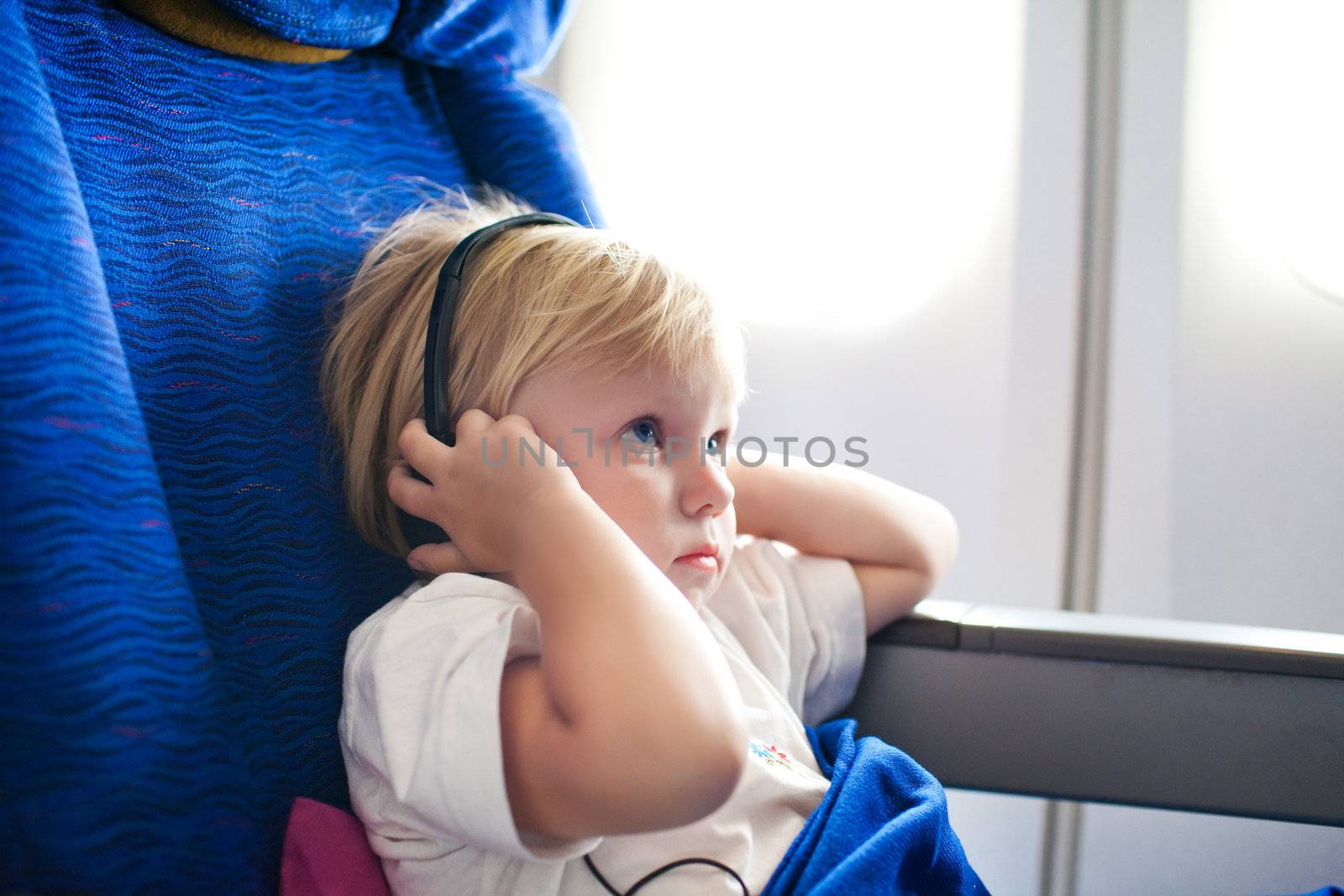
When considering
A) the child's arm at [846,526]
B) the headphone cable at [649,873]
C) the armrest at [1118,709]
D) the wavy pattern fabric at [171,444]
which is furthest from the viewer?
the child's arm at [846,526]

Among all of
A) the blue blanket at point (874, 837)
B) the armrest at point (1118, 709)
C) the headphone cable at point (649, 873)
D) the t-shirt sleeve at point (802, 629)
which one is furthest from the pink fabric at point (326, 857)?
the armrest at point (1118, 709)

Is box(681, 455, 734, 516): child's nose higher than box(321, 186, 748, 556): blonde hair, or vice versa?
box(321, 186, 748, 556): blonde hair

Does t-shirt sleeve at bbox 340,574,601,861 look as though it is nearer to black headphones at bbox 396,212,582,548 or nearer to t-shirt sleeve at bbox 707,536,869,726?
black headphones at bbox 396,212,582,548

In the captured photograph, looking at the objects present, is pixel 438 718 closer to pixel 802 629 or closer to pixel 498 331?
pixel 498 331

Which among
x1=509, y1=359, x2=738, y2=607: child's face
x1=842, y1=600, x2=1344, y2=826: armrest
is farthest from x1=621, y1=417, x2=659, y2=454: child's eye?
x1=842, y1=600, x2=1344, y2=826: armrest

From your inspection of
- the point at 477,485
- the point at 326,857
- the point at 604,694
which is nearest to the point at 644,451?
the point at 477,485

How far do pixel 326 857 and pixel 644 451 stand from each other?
0.32 metres

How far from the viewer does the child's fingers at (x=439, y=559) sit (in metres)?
0.66

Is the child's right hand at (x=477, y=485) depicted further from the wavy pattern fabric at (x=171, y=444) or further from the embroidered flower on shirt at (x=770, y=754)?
the embroidered flower on shirt at (x=770, y=754)

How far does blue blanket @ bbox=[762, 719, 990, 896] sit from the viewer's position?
0.59m

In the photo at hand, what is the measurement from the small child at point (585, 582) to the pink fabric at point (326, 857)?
0.01 m

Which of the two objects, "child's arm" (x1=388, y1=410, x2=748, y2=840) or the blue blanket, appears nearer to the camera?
"child's arm" (x1=388, y1=410, x2=748, y2=840)

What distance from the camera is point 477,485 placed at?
623 millimetres

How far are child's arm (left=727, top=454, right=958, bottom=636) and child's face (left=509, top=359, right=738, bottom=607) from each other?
0.68 feet
